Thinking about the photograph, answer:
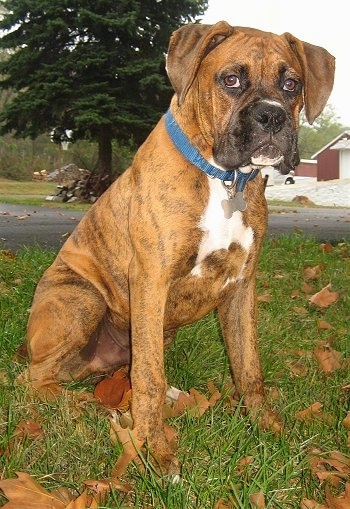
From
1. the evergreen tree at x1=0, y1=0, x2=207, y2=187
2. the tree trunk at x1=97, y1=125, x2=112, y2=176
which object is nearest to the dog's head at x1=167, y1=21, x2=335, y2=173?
the evergreen tree at x1=0, y1=0, x2=207, y2=187

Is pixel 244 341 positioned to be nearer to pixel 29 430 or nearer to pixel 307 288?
pixel 29 430

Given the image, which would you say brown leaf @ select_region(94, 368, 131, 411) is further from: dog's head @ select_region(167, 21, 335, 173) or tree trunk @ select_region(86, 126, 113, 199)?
tree trunk @ select_region(86, 126, 113, 199)

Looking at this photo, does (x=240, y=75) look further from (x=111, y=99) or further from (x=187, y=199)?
(x=111, y=99)

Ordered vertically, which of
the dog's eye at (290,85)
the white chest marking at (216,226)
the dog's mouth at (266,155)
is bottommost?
the white chest marking at (216,226)

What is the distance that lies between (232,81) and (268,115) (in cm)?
25

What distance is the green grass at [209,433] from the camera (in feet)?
7.88

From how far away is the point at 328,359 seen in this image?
3.97m

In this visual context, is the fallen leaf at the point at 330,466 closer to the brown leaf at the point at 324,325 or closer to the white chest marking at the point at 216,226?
the white chest marking at the point at 216,226

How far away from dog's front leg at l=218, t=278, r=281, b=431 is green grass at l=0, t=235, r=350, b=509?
14 cm

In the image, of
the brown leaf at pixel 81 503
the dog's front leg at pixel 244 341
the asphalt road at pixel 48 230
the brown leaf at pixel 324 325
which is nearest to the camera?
the brown leaf at pixel 81 503

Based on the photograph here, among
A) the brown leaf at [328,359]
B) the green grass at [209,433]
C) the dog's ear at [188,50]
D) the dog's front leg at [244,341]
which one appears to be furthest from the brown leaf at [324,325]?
the dog's ear at [188,50]

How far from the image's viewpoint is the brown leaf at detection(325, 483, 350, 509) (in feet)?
7.66

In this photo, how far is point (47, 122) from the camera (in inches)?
923

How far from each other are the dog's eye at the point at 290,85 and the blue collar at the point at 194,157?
1.57 ft
